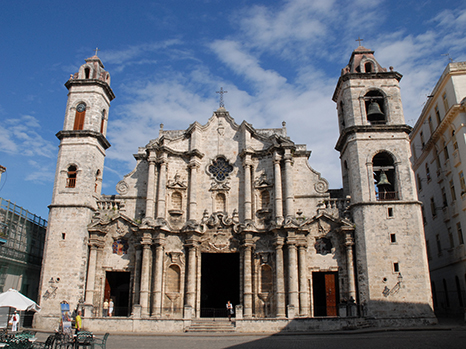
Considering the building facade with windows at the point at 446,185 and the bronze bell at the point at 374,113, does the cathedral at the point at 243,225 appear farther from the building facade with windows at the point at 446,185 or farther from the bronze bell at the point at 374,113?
the building facade with windows at the point at 446,185

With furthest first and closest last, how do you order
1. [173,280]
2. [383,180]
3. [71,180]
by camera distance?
[71,180], [173,280], [383,180]

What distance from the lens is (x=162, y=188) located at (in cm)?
2870

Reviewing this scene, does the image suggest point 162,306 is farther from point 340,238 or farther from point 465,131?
point 465,131

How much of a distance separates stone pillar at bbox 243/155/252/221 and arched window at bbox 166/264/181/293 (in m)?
5.73

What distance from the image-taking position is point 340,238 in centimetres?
2655

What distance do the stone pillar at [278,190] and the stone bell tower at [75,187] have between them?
1232cm

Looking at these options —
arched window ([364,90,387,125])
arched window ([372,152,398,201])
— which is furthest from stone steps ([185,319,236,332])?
arched window ([364,90,387,125])

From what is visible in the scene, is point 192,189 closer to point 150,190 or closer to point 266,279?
point 150,190

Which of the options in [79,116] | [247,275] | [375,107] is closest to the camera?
[247,275]

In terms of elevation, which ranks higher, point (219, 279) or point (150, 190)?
point (150, 190)

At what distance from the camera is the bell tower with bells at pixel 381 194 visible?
79.8 ft

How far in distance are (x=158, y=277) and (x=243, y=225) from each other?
6361mm

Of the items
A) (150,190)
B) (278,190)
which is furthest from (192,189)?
(278,190)

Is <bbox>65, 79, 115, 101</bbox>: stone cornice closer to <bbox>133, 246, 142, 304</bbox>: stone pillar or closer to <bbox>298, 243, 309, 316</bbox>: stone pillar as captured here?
<bbox>133, 246, 142, 304</bbox>: stone pillar
